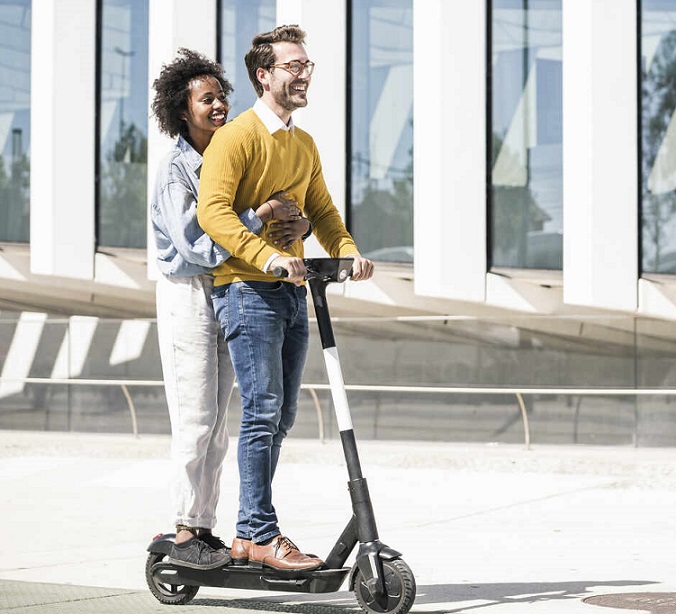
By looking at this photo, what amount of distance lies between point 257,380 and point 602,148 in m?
12.6

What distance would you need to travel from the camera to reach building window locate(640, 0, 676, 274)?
1712 cm

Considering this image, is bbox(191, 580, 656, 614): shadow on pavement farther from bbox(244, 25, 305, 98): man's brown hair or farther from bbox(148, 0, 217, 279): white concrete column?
bbox(148, 0, 217, 279): white concrete column

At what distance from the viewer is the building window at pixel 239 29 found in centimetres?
1936

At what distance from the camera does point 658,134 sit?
17.2 metres

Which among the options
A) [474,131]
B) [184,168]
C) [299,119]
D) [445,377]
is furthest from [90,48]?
[184,168]

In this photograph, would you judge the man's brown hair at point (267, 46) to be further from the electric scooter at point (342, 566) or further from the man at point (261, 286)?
the electric scooter at point (342, 566)

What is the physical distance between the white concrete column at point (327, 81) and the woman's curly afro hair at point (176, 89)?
514 inches

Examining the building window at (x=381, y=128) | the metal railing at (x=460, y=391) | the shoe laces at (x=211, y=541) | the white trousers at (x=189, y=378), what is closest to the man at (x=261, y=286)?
the white trousers at (x=189, y=378)

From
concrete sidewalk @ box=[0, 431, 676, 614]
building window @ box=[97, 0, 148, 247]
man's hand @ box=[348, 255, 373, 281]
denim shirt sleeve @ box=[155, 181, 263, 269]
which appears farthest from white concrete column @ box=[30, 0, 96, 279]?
man's hand @ box=[348, 255, 373, 281]

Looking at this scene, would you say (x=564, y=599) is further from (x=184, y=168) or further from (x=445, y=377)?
(x=445, y=377)

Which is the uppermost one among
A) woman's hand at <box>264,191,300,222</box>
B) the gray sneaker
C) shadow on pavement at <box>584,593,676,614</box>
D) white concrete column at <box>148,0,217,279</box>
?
white concrete column at <box>148,0,217,279</box>

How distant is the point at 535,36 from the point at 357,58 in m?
2.53

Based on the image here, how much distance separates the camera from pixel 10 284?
2239cm

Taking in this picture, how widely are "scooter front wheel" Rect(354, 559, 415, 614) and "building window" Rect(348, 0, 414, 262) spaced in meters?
14.1
